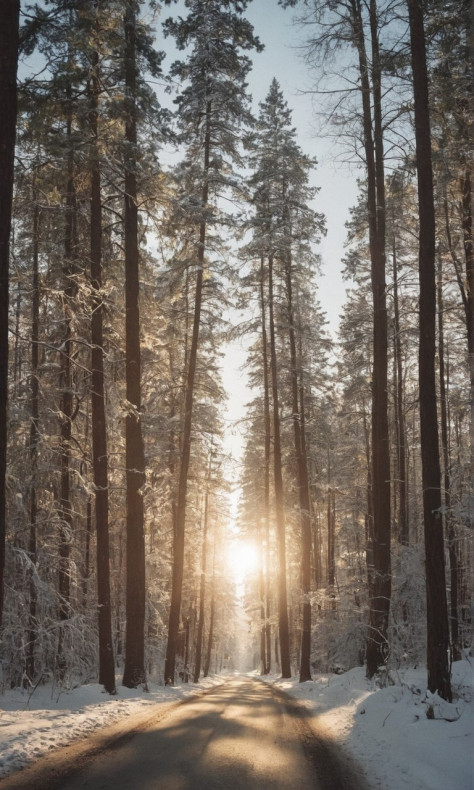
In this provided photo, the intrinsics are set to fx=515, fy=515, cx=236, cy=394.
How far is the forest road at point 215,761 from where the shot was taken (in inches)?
191

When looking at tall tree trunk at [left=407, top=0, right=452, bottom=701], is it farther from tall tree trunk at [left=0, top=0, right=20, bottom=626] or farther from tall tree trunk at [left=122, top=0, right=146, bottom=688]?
tall tree trunk at [left=0, top=0, right=20, bottom=626]

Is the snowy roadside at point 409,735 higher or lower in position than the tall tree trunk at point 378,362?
lower

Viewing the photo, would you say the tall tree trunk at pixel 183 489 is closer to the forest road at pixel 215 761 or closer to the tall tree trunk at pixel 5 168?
the forest road at pixel 215 761

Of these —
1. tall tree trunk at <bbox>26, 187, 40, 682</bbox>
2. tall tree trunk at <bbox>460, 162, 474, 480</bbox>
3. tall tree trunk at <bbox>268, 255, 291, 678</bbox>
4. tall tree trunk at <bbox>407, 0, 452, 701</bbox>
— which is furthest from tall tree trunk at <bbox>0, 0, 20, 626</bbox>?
tall tree trunk at <bbox>268, 255, 291, 678</bbox>

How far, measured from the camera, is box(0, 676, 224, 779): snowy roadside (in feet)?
18.3

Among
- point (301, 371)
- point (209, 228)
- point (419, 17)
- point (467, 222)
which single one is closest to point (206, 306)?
point (209, 228)

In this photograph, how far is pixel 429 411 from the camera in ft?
30.0

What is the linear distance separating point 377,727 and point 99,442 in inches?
334

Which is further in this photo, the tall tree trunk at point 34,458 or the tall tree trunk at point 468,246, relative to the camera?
the tall tree trunk at point 468,246

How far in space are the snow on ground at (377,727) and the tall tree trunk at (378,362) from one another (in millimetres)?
1710

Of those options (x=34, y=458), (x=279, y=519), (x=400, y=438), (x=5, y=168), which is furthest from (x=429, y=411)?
(x=279, y=519)

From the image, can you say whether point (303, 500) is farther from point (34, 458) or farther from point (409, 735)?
point (409, 735)

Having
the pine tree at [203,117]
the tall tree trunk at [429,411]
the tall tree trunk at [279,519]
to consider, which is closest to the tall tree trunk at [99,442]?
the pine tree at [203,117]

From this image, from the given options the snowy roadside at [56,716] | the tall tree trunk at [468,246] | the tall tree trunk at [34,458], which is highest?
the tall tree trunk at [468,246]
